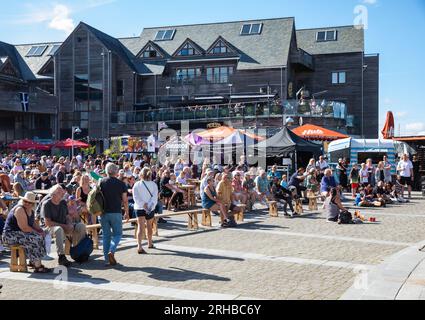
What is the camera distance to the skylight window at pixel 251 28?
46.7 m

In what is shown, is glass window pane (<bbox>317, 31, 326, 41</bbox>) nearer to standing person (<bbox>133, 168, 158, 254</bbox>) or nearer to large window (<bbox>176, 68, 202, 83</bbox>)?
large window (<bbox>176, 68, 202, 83</bbox>)

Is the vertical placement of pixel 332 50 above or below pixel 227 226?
above

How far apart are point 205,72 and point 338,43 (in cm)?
1238

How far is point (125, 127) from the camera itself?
42.4 metres

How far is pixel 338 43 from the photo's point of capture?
155 feet

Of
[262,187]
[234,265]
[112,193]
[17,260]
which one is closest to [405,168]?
[262,187]

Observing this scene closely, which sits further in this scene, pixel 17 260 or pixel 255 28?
pixel 255 28

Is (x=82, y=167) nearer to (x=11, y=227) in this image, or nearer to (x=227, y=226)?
(x=227, y=226)

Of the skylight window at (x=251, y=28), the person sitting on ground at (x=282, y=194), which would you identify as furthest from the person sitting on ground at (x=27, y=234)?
the skylight window at (x=251, y=28)

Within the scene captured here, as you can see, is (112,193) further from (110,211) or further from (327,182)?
(327,182)

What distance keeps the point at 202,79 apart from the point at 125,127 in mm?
7916

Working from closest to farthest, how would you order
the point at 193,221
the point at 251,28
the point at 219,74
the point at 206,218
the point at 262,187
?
the point at 193,221, the point at 206,218, the point at 262,187, the point at 219,74, the point at 251,28

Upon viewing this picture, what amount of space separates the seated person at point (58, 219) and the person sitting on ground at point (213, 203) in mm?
4970
